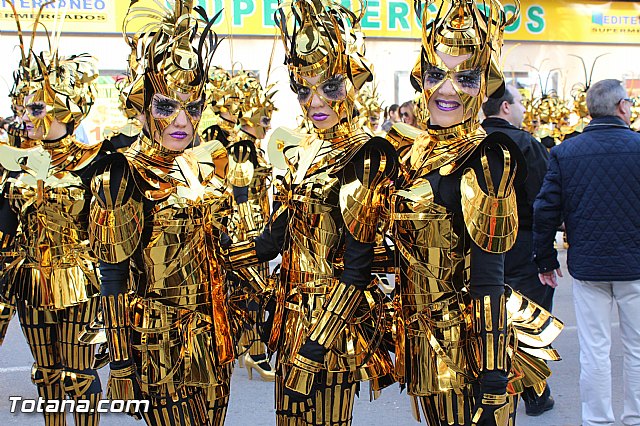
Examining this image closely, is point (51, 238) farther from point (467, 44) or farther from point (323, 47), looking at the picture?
point (467, 44)

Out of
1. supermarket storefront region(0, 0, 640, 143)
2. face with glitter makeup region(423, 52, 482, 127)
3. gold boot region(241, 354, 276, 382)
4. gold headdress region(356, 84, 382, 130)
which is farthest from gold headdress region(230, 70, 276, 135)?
supermarket storefront region(0, 0, 640, 143)

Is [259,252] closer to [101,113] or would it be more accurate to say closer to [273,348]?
[273,348]

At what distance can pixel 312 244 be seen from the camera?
2.84m

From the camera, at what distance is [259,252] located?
3.19m

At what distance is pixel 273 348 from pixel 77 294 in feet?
4.29

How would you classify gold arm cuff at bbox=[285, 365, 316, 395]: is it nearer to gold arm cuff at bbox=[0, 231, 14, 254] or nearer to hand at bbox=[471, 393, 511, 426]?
hand at bbox=[471, 393, 511, 426]

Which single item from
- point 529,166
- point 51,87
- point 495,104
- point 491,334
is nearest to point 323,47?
point 491,334

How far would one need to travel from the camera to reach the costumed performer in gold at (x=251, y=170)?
5543 mm

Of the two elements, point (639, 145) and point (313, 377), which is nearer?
point (313, 377)

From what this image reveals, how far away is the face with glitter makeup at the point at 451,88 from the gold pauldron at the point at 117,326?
1.46 m

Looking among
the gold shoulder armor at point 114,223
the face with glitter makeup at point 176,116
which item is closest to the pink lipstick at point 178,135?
the face with glitter makeup at point 176,116

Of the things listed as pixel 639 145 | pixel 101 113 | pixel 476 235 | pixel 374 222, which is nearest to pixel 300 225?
pixel 374 222

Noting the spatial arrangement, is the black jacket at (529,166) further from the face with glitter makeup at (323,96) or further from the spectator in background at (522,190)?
the face with glitter makeup at (323,96)

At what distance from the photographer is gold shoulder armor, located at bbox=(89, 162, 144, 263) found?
282 centimetres
